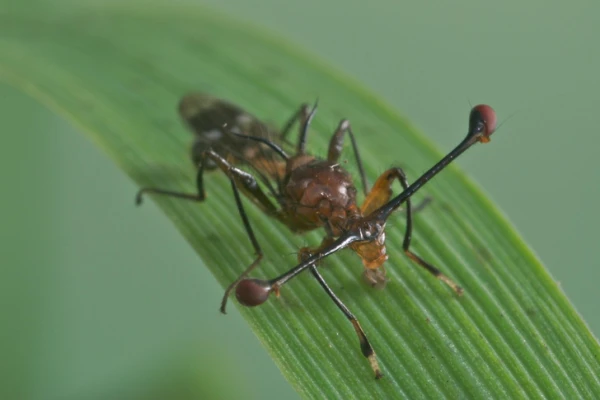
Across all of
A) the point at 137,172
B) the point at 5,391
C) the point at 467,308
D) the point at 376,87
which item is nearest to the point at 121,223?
the point at 5,391

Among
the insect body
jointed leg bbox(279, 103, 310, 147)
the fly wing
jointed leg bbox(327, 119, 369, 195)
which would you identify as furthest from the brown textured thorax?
jointed leg bbox(279, 103, 310, 147)

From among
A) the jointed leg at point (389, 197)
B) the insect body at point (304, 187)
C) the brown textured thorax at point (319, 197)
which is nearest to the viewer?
the insect body at point (304, 187)

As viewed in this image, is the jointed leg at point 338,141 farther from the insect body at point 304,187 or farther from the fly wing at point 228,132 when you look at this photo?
the fly wing at point 228,132

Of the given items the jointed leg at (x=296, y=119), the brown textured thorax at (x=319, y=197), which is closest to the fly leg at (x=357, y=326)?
the brown textured thorax at (x=319, y=197)

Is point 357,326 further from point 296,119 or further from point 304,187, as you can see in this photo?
point 296,119

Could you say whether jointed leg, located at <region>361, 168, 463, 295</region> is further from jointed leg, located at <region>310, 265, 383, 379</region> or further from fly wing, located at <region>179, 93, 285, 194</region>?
fly wing, located at <region>179, 93, 285, 194</region>

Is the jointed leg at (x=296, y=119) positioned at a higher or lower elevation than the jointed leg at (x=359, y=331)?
higher

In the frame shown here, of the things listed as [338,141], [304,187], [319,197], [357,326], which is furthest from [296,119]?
[357,326]

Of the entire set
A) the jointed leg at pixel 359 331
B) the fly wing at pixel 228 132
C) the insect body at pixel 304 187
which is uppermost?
the fly wing at pixel 228 132
